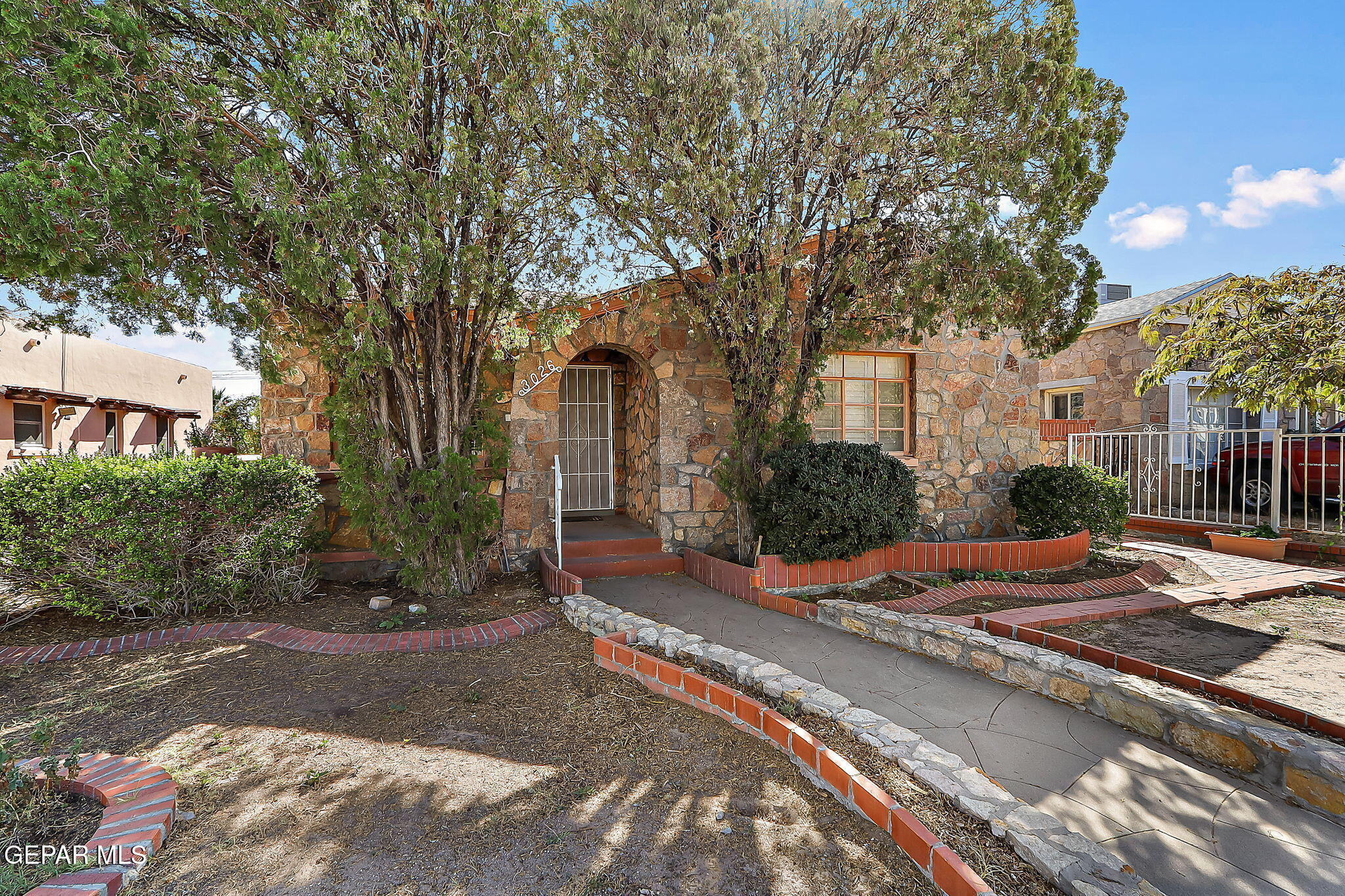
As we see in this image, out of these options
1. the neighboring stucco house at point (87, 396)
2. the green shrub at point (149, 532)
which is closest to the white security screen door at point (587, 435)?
the green shrub at point (149, 532)

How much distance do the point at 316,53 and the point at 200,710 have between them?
13.5ft

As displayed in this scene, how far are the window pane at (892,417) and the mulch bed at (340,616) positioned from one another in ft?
15.4

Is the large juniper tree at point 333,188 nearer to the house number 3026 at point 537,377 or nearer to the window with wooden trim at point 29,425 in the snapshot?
the house number 3026 at point 537,377

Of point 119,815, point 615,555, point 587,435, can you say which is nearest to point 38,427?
point 587,435

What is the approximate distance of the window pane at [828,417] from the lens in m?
7.45

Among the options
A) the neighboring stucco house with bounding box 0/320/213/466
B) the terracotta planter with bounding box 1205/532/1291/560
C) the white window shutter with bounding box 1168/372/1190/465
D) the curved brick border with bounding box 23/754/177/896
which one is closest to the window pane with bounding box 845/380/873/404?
the terracotta planter with bounding box 1205/532/1291/560

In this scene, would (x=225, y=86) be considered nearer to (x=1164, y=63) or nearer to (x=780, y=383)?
(x=780, y=383)

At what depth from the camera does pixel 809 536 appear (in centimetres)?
570

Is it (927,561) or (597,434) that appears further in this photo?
(597,434)

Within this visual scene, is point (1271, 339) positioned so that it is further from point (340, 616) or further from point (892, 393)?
point (340, 616)

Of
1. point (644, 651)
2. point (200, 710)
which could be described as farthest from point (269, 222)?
point (644, 651)

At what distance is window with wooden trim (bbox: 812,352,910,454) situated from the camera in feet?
24.6

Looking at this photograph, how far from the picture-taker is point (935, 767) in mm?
2730

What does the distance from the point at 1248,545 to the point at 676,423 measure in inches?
279
